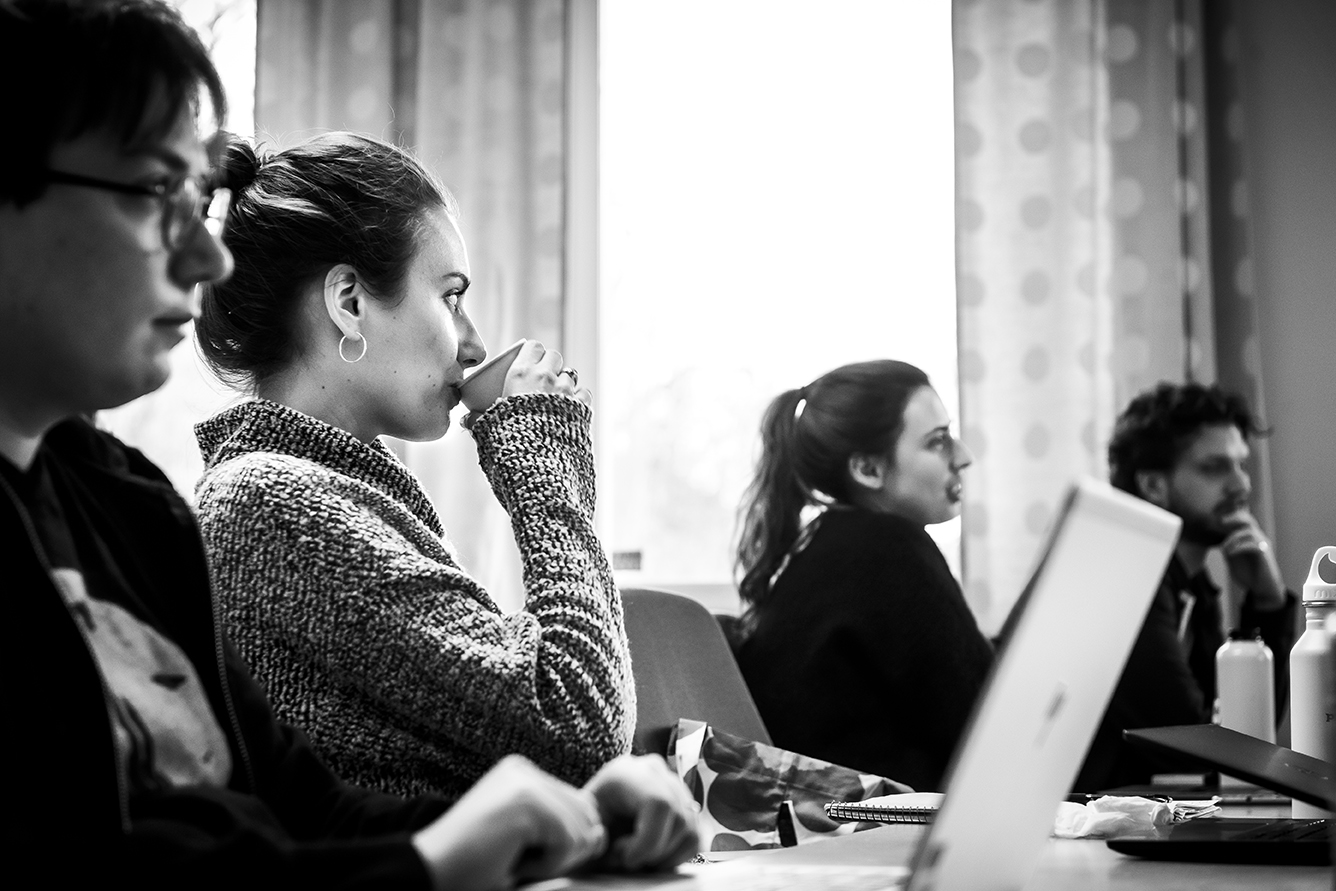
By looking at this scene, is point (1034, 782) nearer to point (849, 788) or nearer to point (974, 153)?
point (849, 788)

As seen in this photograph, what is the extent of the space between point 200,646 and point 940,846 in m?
0.52

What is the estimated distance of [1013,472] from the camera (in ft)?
10.7

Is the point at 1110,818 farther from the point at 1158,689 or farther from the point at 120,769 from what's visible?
the point at 1158,689

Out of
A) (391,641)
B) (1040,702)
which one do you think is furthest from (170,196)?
(1040,702)

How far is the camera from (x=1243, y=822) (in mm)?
1109

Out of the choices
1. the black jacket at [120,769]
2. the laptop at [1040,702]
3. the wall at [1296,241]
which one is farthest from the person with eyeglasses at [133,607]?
the wall at [1296,241]

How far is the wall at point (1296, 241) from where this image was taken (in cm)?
329

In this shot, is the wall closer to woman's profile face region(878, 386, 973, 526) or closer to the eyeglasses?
woman's profile face region(878, 386, 973, 526)

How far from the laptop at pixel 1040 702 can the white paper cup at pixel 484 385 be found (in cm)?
78

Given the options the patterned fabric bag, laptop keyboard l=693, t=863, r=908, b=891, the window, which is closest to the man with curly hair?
the window

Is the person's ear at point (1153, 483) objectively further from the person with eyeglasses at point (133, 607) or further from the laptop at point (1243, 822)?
the person with eyeglasses at point (133, 607)

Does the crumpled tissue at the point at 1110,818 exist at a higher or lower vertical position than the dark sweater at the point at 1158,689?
higher

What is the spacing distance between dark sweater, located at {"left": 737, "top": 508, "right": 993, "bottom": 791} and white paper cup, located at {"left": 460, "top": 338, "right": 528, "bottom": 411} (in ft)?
2.75

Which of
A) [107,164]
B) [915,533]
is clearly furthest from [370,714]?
[915,533]
